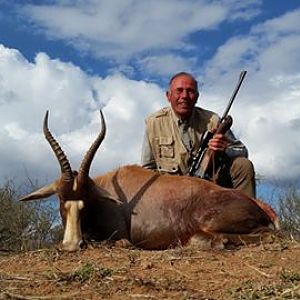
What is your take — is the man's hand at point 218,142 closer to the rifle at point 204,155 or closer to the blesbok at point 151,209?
the rifle at point 204,155

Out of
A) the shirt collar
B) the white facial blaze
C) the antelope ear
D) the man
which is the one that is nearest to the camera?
the white facial blaze

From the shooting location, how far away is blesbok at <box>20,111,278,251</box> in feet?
18.3

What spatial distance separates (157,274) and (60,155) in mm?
2037

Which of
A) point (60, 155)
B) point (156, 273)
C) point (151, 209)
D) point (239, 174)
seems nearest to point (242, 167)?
point (239, 174)

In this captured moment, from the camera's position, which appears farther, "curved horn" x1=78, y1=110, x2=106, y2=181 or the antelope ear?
the antelope ear

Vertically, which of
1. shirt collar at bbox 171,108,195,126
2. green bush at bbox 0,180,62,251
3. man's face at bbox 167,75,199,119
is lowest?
green bush at bbox 0,180,62,251

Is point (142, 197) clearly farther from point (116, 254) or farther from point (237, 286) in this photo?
point (237, 286)

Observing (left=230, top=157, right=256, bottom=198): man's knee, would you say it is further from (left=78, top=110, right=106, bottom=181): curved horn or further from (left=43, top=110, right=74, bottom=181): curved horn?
(left=43, top=110, right=74, bottom=181): curved horn

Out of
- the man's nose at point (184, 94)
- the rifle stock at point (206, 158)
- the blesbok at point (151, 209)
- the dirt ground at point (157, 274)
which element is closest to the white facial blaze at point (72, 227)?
the blesbok at point (151, 209)

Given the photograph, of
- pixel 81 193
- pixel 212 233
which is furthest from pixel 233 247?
pixel 81 193

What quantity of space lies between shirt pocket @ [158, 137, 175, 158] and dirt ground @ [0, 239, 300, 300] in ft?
6.14

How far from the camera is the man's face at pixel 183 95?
6.98 metres

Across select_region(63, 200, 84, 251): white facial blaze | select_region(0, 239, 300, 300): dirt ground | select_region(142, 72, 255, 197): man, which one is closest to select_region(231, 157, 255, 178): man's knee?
select_region(142, 72, 255, 197): man

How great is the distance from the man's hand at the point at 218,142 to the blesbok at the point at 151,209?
600mm
